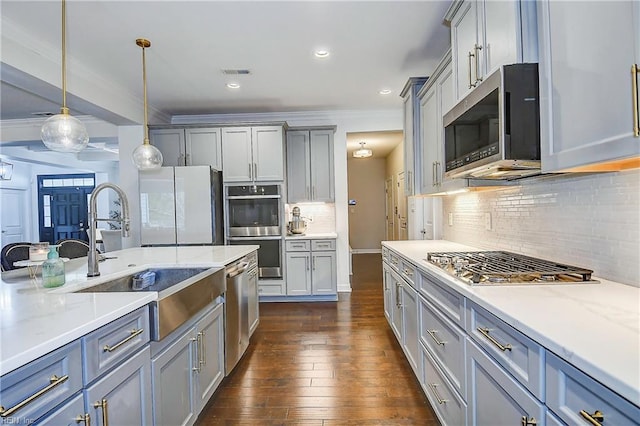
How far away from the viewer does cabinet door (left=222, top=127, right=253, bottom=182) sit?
468cm

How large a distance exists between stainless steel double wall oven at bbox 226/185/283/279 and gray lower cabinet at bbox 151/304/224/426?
2.30m

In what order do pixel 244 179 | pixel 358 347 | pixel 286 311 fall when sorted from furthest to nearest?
pixel 244 179, pixel 286 311, pixel 358 347

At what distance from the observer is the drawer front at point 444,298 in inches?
60.1

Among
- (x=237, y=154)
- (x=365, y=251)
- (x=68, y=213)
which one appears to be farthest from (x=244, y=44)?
(x=68, y=213)

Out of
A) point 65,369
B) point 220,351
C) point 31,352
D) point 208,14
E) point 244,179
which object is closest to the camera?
point 31,352

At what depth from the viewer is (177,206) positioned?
4.34 metres

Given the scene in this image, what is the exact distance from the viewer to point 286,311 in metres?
4.30

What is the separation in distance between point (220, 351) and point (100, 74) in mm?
3146

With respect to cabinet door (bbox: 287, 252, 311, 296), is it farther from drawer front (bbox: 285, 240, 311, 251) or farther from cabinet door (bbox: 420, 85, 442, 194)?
cabinet door (bbox: 420, 85, 442, 194)

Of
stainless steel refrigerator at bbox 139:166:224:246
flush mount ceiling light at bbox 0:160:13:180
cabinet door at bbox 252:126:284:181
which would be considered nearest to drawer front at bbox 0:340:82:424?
stainless steel refrigerator at bbox 139:166:224:246

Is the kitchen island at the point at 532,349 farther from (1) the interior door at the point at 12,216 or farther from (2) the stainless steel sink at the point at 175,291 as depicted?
(1) the interior door at the point at 12,216

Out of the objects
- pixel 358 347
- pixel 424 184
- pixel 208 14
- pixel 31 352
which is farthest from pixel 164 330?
pixel 424 184

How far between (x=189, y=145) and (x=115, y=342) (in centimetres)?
391

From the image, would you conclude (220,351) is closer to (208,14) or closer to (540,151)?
(540,151)
